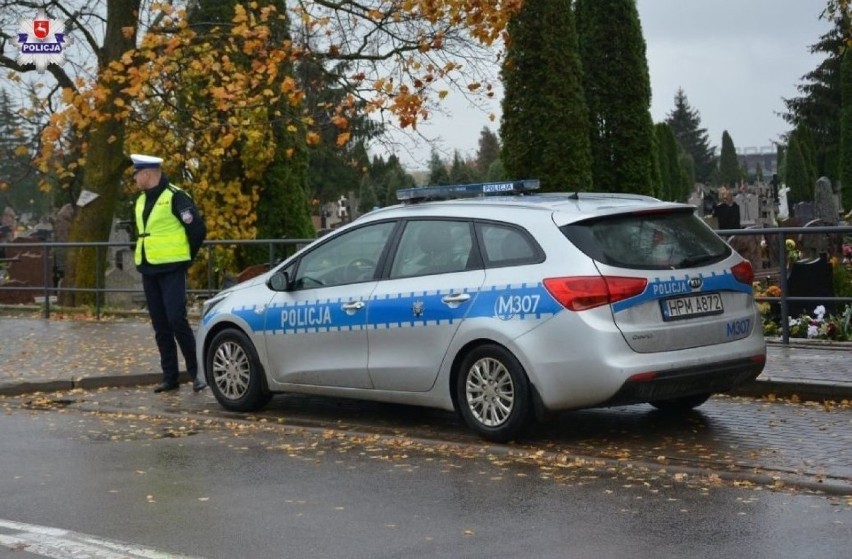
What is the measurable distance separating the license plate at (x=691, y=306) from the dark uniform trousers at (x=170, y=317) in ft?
15.6

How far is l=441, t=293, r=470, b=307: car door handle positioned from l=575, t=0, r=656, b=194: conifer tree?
19787mm

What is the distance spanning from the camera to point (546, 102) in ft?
83.2

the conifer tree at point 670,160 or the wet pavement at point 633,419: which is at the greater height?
the conifer tree at point 670,160

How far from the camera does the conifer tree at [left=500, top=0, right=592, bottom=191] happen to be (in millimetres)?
24875

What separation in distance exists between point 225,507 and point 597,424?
3458 millimetres

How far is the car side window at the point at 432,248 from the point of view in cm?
948

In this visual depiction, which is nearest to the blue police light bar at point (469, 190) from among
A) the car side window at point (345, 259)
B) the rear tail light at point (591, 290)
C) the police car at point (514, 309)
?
the police car at point (514, 309)

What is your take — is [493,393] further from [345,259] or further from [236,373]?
[236,373]

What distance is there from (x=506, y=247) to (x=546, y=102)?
54.1 ft

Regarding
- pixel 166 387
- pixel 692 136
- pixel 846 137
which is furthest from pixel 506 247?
pixel 692 136

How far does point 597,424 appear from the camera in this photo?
9867 mm

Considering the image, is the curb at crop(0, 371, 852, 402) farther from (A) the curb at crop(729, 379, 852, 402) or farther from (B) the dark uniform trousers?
(B) the dark uniform trousers

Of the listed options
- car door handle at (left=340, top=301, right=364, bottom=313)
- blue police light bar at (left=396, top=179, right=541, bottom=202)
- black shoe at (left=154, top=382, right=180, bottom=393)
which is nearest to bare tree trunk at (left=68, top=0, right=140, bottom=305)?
black shoe at (left=154, top=382, right=180, bottom=393)

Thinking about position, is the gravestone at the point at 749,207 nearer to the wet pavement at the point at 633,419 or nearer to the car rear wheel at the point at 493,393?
the wet pavement at the point at 633,419
